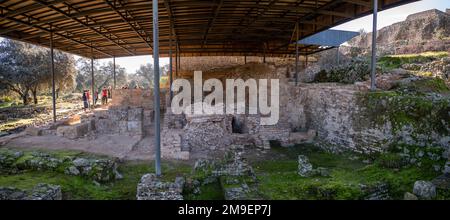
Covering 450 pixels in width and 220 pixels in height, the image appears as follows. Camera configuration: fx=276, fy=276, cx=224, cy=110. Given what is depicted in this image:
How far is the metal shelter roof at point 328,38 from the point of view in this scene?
20.7m

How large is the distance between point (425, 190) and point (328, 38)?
58.1ft

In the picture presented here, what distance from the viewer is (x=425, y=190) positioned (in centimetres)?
546

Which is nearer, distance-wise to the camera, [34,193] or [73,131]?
[34,193]

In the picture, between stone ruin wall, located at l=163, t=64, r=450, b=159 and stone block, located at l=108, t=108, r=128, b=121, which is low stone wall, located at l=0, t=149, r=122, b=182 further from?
stone block, located at l=108, t=108, r=128, b=121

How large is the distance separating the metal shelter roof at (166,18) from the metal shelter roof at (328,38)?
3094 millimetres

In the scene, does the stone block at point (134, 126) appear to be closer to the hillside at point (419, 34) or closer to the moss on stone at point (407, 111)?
the moss on stone at point (407, 111)

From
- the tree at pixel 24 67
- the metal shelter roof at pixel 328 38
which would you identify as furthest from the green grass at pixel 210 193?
the tree at pixel 24 67

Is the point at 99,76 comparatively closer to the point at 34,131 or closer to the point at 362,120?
the point at 34,131

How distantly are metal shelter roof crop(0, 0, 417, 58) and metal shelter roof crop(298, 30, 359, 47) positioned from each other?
3094 mm

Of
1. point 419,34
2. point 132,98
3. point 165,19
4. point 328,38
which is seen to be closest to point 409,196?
point 165,19

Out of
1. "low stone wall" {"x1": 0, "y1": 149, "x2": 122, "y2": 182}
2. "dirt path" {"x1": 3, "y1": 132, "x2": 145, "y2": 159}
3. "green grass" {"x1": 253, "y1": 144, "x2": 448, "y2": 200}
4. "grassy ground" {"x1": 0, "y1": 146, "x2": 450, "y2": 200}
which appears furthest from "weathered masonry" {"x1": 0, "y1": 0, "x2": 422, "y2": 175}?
"dirt path" {"x1": 3, "y1": 132, "x2": 145, "y2": 159}
